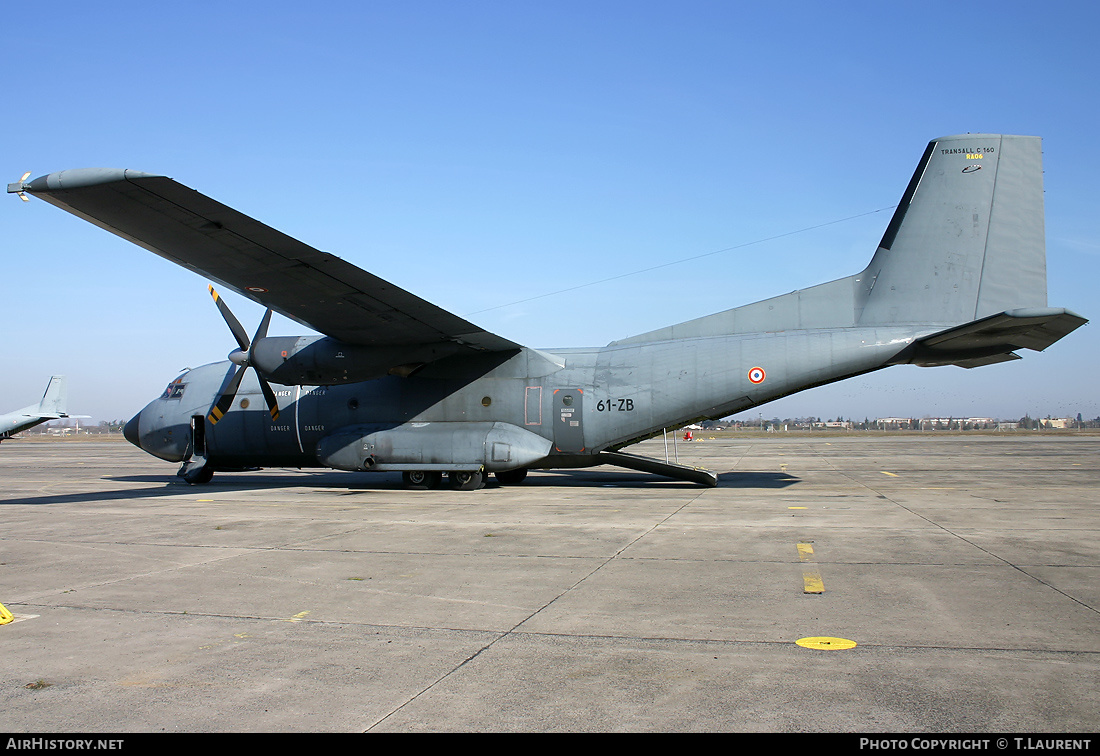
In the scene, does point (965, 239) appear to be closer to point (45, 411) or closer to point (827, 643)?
point (827, 643)

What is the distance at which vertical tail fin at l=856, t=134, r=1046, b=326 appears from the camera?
16.6 metres

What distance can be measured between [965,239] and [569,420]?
10.2 m

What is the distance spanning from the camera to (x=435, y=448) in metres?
19.5

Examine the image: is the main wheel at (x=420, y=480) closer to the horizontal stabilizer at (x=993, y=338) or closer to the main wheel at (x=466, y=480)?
the main wheel at (x=466, y=480)

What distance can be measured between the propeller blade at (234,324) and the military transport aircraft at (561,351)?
7 centimetres

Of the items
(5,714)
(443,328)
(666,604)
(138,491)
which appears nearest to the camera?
(5,714)

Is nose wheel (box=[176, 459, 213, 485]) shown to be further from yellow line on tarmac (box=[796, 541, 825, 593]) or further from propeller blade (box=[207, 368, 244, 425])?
yellow line on tarmac (box=[796, 541, 825, 593])

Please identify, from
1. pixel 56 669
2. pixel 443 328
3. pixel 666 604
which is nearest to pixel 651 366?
pixel 443 328

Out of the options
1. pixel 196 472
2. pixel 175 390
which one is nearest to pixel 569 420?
pixel 196 472

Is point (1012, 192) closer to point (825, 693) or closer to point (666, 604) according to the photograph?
point (666, 604)

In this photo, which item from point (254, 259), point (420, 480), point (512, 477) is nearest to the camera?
point (254, 259)

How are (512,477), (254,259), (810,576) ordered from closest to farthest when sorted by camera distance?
(810,576), (254,259), (512,477)

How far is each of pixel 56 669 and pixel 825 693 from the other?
5.31m

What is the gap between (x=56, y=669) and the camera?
5344 mm
